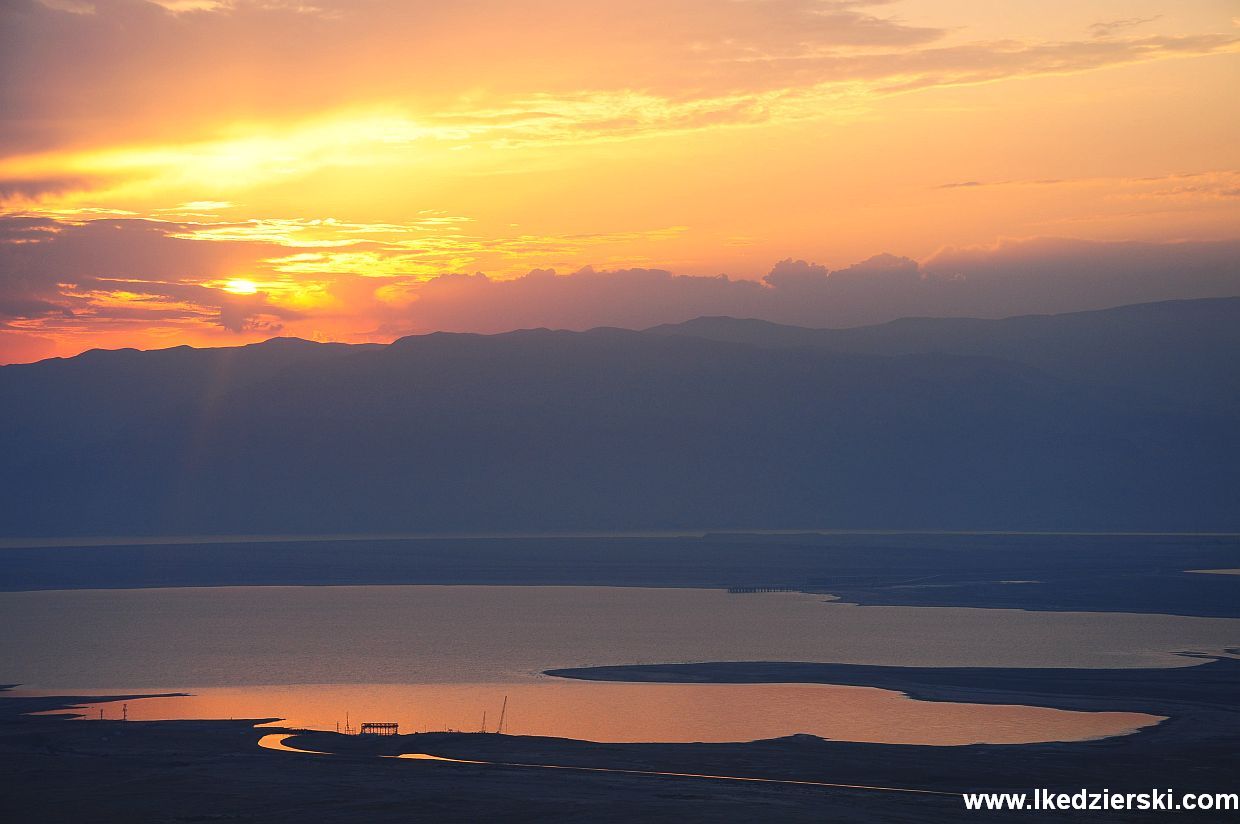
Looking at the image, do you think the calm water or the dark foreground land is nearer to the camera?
the dark foreground land

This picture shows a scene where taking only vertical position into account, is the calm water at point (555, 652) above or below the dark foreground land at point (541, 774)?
above

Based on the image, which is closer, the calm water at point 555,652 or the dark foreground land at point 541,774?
the dark foreground land at point 541,774

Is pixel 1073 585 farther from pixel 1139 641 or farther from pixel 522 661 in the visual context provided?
pixel 522 661

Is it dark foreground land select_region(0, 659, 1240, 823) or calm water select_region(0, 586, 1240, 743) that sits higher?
calm water select_region(0, 586, 1240, 743)

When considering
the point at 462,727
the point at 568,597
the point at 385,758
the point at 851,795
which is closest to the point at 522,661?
the point at 462,727

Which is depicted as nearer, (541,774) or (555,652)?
(541,774)
